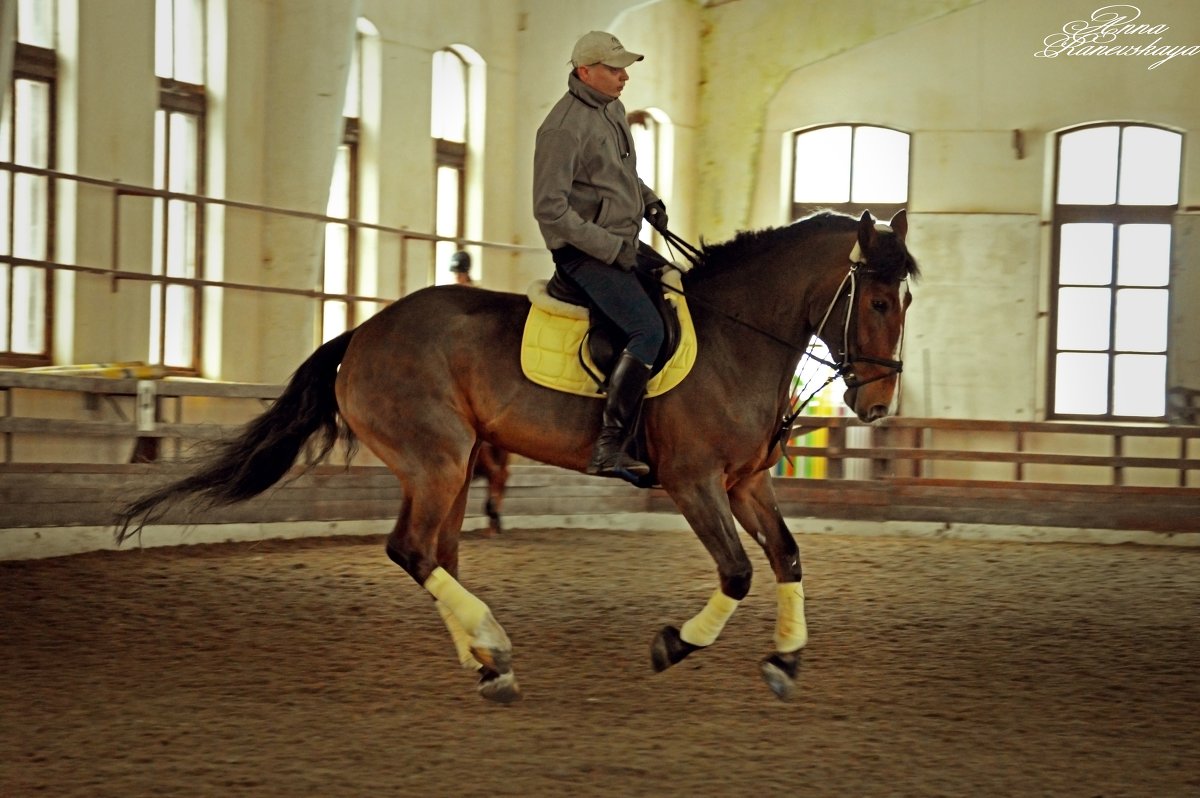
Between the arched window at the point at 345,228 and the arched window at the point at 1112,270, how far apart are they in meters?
7.35

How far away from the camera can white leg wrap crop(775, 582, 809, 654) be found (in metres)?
6.07

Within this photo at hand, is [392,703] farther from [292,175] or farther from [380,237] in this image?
[380,237]

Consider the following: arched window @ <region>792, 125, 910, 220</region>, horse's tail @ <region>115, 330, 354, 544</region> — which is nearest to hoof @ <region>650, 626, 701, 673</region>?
horse's tail @ <region>115, 330, 354, 544</region>

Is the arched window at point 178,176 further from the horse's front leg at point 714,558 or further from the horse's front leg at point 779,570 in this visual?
the horse's front leg at point 714,558

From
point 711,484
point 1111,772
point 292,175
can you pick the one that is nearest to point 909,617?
point 711,484

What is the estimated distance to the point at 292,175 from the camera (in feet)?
40.5

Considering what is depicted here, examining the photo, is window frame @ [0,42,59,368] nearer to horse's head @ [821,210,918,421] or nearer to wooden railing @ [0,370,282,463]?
wooden railing @ [0,370,282,463]

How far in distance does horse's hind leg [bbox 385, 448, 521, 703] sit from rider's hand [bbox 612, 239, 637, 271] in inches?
38.5

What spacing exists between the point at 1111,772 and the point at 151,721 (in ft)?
9.89

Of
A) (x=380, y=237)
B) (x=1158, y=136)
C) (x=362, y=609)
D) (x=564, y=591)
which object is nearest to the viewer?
(x=362, y=609)

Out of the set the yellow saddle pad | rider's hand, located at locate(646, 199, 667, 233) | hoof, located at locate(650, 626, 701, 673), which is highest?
rider's hand, located at locate(646, 199, 667, 233)

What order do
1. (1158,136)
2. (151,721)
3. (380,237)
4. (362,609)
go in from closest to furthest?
(151,721), (362,609), (380,237), (1158,136)

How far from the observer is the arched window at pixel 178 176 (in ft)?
38.6

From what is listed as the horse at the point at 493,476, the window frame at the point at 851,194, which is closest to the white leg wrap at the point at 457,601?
the horse at the point at 493,476
